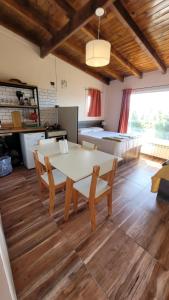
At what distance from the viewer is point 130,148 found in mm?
3482

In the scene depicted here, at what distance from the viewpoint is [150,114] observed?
4098mm

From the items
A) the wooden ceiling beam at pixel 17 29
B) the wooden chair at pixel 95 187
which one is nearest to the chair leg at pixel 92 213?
the wooden chair at pixel 95 187

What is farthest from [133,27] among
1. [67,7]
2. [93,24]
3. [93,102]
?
[93,102]

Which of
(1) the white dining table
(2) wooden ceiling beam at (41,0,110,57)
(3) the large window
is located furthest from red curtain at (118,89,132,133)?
(1) the white dining table

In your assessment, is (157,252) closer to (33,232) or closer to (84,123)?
(33,232)

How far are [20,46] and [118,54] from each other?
2285 millimetres

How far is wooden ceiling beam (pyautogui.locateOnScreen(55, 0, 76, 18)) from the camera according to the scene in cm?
214

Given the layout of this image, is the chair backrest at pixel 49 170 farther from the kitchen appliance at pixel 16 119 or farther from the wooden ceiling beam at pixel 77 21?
the wooden ceiling beam at pixel 77 21

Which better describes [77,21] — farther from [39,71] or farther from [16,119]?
[16,119]

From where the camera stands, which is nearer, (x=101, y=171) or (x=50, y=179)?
(x=101, y=171)

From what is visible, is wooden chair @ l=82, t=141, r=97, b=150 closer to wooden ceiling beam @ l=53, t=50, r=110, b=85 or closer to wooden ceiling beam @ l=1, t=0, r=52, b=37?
wooden ceiling beam @ l=1, t=0, r=52, b=37

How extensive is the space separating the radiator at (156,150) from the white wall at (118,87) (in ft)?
Result: 4.44

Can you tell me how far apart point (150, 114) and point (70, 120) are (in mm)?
2488

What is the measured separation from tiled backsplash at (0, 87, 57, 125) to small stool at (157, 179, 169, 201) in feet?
10.2
